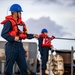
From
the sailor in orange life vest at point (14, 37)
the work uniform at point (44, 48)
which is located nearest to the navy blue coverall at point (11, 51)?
the sailor in orange life vest at point (14, 37)

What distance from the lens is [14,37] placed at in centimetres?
673

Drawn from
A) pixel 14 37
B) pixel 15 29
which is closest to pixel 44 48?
pixel 15 29

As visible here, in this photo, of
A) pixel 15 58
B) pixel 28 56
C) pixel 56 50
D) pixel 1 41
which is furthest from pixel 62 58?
pixel 15 58

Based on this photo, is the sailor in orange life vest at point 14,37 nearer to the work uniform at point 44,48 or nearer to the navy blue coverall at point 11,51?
the navy blue coverall at point 11,51

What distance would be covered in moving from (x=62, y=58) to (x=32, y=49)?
72 centimetres

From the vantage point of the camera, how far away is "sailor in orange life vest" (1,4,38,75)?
22.3ft

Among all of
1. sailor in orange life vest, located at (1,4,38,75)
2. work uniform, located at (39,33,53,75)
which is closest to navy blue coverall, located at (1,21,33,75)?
sailor in orange life vest, located at (1,4,38,75)

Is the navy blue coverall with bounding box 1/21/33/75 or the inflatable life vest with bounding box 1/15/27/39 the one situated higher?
the inflatable life vest with bounding box 1/15/27/39

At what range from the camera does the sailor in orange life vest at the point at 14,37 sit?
679 cm

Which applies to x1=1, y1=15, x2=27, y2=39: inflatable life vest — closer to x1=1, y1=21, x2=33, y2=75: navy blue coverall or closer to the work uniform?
x1=1, y1=21, x2=33, y2=75: navy blue coverall

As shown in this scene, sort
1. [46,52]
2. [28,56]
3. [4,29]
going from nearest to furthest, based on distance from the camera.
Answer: [4,29]
[28,56]
[46,52]

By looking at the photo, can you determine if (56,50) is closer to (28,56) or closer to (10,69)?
(28,56)

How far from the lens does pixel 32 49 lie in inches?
352

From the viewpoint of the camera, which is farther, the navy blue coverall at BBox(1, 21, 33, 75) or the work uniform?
the work uniform
